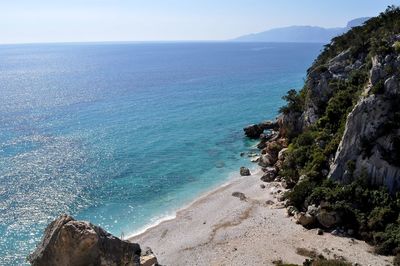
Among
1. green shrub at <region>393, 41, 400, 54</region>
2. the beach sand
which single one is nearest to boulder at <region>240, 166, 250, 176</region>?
the beach sand

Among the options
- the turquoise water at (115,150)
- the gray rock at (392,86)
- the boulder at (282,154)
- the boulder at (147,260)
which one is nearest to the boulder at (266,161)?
the boulder at (282,154)

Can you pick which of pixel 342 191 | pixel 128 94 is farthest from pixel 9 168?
pixel 128 94

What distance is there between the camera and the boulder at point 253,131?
78.0 meters

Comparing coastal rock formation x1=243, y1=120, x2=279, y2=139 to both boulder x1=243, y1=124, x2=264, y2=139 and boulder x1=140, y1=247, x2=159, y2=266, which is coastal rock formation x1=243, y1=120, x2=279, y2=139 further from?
boulder x1=140, y1=247, x2=159, y2=266

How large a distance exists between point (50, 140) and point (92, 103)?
38.4 metres

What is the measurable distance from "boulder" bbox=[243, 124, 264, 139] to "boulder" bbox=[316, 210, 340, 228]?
3772 cm

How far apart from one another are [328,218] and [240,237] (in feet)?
28.1

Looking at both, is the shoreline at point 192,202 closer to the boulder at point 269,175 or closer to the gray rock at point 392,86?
the boulder at point 269,175

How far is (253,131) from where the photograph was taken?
78.2 meters

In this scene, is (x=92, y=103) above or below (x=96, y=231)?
below

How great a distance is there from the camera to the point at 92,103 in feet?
370

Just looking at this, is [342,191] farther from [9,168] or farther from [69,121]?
[69,121]

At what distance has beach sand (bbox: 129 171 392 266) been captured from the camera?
36312mm

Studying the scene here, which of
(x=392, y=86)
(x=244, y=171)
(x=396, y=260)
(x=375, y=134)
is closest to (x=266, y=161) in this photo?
(x=244, y=171)
